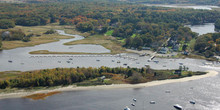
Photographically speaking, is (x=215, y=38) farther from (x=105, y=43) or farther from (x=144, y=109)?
(x=144, y=109)

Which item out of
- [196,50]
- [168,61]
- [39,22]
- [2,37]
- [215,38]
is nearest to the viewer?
[168,61]

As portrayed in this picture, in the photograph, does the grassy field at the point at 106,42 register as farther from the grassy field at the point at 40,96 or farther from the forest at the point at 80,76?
the grassy field at the point at 40,96

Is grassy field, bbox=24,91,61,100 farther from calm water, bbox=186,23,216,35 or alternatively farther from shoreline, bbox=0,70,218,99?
calm water, bbox=186,23,216,35

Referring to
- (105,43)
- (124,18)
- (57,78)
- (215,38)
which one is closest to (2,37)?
(105,43)

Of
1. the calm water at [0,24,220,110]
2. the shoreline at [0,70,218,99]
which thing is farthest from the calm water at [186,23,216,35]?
the shoreline at [0,70,218,99]

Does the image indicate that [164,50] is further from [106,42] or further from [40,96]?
[40,96]

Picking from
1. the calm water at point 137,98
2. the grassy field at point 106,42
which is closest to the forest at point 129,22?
the grassy field at point 106,42

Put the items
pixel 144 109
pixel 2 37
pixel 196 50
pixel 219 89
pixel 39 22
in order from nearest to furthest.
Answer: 1. pixel 144 109
2. pixel 219 89
3. pixel 196 50
4. pixel 2 37
5. pixel 39 22

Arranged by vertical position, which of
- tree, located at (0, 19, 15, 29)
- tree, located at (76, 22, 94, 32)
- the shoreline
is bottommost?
the shoreline
